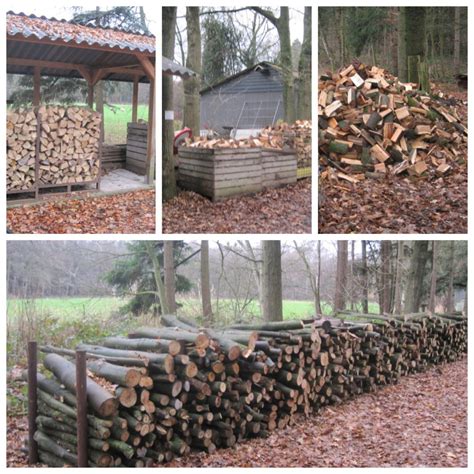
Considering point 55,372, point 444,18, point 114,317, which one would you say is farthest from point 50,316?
point 444,18

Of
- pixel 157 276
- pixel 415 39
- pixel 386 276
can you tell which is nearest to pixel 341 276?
pixel 386 276

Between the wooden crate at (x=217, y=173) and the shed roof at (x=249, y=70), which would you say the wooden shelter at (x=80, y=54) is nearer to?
the shed roof at (x=249, y=70)

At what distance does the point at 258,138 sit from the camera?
255 inches

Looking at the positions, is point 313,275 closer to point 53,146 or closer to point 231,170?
point 231,170

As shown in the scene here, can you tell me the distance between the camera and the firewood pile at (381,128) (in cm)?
618

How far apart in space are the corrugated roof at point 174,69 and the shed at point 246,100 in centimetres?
31

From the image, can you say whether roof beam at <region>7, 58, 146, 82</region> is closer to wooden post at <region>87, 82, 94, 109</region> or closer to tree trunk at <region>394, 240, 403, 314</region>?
wooden post at <region>87, 82, 94, 109</region>

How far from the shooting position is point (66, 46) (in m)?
6.87

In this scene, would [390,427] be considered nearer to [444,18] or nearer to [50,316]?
[50,316]

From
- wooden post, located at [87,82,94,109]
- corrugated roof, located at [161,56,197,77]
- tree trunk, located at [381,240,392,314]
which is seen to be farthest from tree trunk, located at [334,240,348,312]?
corrugated roof, located at [161,56,197,77]

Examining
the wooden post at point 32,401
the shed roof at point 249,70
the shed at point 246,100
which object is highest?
the shed roof at point 249,70

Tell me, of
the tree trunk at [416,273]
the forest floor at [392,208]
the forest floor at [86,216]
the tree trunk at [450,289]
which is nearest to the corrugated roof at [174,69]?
the forest floor at [86,216]

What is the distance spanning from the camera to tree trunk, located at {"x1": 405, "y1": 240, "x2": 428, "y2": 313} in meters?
9.33
